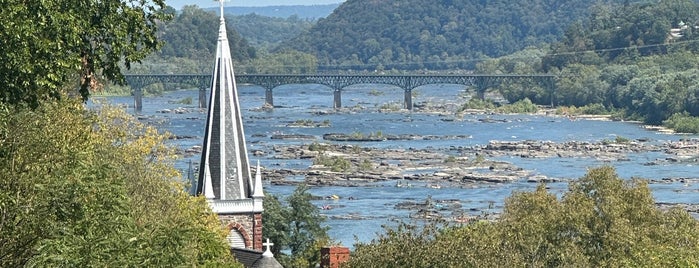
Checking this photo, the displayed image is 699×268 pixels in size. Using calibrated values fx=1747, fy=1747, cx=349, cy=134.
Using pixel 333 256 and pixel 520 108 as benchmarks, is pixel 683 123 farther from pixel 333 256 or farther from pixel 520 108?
pixel 333 256

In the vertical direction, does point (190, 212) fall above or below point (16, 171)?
below

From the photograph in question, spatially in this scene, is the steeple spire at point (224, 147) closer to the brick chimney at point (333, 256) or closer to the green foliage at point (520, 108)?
the brick chimney at point (333, 256)

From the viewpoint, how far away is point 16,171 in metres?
18.4

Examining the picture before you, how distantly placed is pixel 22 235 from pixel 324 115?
485 ft

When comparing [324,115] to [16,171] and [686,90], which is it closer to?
[686,90]

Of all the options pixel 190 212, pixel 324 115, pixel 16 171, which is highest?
pixel 16 171

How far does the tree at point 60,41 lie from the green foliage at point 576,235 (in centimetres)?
969

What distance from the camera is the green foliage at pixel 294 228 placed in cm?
4778

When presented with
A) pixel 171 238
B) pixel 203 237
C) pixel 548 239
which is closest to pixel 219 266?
pixel 203 237

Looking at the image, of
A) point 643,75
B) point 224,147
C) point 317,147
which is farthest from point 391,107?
point 224,147

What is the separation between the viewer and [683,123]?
133 meters

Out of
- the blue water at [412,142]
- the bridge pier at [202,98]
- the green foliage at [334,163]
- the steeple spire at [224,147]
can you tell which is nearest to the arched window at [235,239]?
the steeple spire at [224,147]

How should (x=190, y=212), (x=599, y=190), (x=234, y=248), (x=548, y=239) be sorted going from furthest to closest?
(x=599, y=190) < (x=548, y=239) < (x=234, y=248) < (x=190, y=212)

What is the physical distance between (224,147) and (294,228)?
13.6 m
